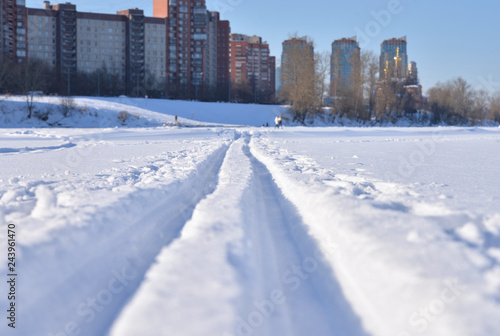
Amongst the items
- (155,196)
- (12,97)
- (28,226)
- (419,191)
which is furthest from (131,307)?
(12,97)

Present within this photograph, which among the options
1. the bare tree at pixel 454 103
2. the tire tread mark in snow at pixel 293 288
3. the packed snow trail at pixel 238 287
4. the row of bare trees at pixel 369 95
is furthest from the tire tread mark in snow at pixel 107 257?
the bare tree at pixel 454 103

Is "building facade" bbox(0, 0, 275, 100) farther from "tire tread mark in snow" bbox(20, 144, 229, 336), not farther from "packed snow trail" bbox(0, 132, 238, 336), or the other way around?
"packed snow trail" bbox(0, 132, 238, 336)

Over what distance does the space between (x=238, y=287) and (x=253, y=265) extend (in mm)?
430

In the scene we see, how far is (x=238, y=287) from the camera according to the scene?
2822mm

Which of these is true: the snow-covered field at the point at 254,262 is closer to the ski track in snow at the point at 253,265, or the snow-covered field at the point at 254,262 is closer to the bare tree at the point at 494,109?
the ski track in snow at the point at 253,265

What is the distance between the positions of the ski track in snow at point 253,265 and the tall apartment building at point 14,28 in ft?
282

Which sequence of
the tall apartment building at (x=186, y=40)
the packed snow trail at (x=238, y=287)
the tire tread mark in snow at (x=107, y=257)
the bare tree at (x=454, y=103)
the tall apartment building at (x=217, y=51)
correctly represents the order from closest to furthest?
the packed snow trail at (x=238, y=287), the tire tread mark in snow at (x=107, y=257), the bare tree at (x=454, y=103), the tall apartment building at (x=186, y=40), the tall apartment building at (x=217, y=51)

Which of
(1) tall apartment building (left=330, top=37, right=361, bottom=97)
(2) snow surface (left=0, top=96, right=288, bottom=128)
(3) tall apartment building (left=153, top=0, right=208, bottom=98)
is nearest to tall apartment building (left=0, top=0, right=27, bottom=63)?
(3) tall apartment building (left=153, top=0, right=208, bottom=98)

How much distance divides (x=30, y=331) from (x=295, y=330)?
5.42ft

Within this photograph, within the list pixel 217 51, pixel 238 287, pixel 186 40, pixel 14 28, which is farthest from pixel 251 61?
pixel 238 287

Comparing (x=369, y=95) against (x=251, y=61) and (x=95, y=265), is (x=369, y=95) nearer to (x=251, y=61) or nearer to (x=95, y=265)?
(x=95, y=265)

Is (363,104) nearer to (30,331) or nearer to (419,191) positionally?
(419,191)

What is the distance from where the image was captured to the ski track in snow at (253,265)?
2502mm

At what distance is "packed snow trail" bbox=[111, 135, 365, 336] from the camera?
8.09 feet
